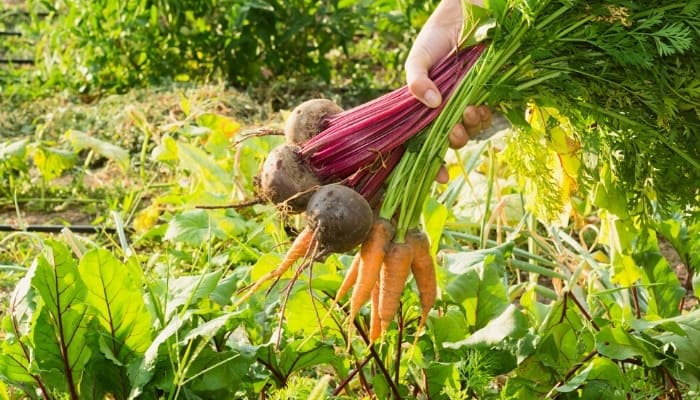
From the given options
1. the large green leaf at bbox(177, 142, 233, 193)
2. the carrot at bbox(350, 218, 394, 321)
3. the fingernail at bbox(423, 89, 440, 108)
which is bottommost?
the large green leaf at bbox(177, 142, 233, 193)

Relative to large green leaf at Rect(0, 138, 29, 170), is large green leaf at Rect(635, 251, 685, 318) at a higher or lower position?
higher

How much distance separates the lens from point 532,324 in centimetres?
225

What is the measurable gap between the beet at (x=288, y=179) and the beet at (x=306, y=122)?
6cm

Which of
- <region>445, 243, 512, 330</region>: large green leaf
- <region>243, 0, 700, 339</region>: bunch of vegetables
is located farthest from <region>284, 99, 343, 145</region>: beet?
<region>445, 243, 512, 330</region>: large green leaf

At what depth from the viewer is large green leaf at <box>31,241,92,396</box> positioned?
1.84m

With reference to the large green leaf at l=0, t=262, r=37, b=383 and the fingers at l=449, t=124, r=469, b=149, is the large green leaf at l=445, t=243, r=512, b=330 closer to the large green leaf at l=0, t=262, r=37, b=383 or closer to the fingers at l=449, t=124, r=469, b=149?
the fingers at l=449, t=124, r=469, b=149

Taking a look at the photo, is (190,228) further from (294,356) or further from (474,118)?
(474,118)

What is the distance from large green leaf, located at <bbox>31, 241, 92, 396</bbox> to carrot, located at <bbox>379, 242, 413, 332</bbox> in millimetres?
507

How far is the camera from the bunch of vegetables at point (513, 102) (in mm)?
1678

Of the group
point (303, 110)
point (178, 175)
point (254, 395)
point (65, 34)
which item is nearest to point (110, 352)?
point (254, 395)

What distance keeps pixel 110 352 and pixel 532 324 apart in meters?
0.86

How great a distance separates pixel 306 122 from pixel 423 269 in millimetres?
318

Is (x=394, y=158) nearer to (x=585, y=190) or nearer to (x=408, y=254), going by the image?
(x=408, y=254)

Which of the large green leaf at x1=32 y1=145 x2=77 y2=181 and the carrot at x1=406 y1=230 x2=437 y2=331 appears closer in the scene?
the carrot at x1=406 y1=230 x2=437 y2=331
